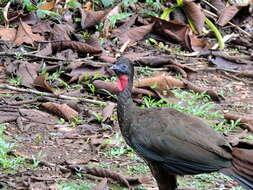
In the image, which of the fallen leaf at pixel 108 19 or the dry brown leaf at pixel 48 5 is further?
the dry brown leaf at pixel 48 5

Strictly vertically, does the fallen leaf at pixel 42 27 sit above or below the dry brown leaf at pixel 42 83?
above

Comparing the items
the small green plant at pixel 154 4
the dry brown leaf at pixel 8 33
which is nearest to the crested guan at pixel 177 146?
the dry brown leaf at pixel 8 33

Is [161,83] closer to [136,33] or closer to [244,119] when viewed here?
[244,119]

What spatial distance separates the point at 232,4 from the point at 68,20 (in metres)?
2.75

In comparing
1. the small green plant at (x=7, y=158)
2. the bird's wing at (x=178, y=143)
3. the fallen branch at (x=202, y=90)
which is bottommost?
the fallen branch at (x=202, y=90)

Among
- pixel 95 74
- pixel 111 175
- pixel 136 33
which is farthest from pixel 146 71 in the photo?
pixel 111 175

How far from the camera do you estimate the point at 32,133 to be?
19.2 feet

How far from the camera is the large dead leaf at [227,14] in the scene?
9477mm

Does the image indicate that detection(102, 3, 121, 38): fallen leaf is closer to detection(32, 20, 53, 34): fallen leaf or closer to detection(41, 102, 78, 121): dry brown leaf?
detection(32, 20, 53, 34): fallen leaf

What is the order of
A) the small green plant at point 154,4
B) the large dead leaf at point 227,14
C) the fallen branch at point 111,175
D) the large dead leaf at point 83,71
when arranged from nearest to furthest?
the fallen branch at point 111,175 < the large dead leaf at point 83,71 < the small green plant at point 154,4 < the large dead leaf at point 227,14

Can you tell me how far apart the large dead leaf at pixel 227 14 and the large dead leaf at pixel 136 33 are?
135 cm

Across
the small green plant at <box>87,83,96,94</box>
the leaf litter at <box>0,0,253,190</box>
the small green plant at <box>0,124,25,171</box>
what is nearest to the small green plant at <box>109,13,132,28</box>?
the leaf litter at <box>0,0,253,190</box>

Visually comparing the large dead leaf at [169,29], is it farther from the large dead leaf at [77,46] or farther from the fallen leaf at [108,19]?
the large dead leaf at [77,46]

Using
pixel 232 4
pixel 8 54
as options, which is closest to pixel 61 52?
pixel 8 54
